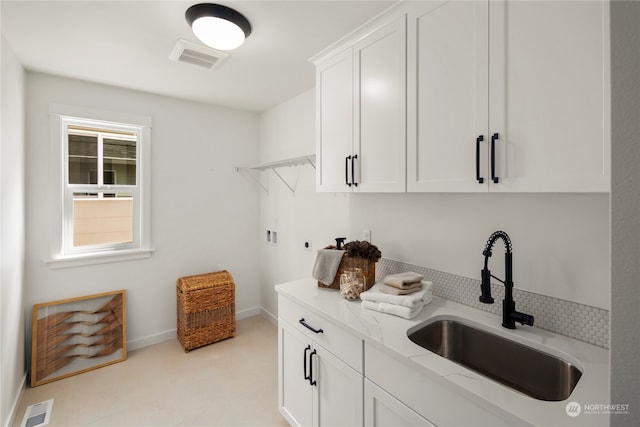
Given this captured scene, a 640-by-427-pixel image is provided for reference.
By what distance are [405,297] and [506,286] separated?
0.43m

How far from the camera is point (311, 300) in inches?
67.6

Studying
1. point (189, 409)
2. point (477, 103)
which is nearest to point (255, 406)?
point (189, 409)

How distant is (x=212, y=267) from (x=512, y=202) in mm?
2945

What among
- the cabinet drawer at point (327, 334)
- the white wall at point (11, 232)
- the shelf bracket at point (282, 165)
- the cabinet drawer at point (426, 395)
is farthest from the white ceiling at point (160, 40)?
the cabinet drawer at point (426, 395)

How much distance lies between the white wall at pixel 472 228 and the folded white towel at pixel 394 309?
1.29 ft

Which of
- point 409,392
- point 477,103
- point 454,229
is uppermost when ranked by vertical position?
point 477,103

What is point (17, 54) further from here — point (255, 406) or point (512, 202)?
point (512, 202)

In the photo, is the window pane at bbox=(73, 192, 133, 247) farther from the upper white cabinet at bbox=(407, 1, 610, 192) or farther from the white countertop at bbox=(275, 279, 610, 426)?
the upper white cabinet at bbox=(407, 1, 610, 192)

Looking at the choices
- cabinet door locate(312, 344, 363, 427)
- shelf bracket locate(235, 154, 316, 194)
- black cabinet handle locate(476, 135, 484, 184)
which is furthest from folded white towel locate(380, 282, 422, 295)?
shelf bracket locate(235, 154, 316, 194)

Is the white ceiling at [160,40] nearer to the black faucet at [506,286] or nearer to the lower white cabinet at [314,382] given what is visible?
the black faucet at [506,286]

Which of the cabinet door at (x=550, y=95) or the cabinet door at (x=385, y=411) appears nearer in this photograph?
the cabinet door at (x=550, y=95)

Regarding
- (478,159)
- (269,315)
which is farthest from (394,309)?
(269,315)

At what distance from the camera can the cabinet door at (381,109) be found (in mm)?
1537

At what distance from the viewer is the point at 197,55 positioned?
2.12 m
